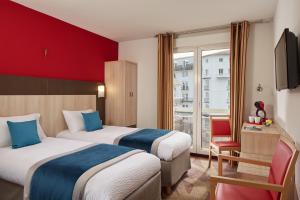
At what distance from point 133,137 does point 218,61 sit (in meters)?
2.53

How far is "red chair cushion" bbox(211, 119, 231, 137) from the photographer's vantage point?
4012mm

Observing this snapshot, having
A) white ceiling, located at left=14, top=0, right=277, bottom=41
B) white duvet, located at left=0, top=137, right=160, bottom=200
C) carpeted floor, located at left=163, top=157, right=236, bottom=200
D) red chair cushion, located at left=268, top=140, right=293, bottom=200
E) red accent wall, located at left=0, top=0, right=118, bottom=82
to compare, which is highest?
white ceiling, located at left=14, top=0, right=277, bottom=41

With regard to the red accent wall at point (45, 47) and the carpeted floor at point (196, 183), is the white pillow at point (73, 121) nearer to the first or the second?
the red accent wall at point (45, 47)

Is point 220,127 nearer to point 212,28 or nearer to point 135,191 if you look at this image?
point 212,28

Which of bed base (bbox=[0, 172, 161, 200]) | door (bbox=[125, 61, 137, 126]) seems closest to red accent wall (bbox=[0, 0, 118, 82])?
door (bbox=[125, 61, 137, 126])

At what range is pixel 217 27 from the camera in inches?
167

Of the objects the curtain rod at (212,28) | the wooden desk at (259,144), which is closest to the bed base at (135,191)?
the wooden desk at (259,144)

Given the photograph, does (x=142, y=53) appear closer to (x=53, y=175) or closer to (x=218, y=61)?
(x=218, y=61)

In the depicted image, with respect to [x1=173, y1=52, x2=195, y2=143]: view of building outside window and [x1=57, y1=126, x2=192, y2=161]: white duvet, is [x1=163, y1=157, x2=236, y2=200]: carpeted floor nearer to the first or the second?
[x1=57, y1=126, x2=192, y2=161]: white duvet

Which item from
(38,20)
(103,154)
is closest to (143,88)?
(38,20)

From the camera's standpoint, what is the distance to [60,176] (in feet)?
6.02

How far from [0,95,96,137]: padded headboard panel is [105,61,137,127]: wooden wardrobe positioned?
70 cm

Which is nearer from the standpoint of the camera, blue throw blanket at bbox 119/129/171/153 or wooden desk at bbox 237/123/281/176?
wooden desk at bbox 237/123/281/176

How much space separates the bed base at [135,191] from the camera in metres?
2.09
